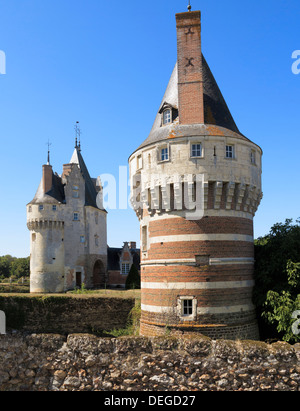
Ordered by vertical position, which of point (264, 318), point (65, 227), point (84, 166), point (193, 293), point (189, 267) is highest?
point (84, 166)

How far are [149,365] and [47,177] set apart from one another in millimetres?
33360

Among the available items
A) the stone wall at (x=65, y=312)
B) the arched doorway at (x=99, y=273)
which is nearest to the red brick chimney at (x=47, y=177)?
the arched doorway at (x=99, y=273)

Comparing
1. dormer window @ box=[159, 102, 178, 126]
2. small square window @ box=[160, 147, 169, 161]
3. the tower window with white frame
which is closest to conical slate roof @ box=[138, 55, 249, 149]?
dormer window @ box=[159, 102, 178, 126]

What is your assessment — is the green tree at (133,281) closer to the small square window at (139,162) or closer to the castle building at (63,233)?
the castle building at (63,233)

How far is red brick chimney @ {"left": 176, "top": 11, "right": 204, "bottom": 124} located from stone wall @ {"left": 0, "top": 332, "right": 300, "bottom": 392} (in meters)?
11.3

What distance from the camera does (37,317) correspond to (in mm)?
25469

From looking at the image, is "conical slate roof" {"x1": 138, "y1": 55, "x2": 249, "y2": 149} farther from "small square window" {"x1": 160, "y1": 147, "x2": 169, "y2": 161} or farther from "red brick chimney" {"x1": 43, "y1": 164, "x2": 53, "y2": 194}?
"red brick chimney" {"x1": 43, "y1": 164, "x2": 53, "y2": 194}

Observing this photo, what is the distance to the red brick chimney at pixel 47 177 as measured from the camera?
1571 inches

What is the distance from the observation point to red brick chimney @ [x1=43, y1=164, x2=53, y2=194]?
39.9 m

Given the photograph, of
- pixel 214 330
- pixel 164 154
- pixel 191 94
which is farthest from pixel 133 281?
pixel 191 94

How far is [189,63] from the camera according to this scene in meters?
17.5

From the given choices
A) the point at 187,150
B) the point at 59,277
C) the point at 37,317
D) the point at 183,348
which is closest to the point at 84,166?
the point at 59,277
